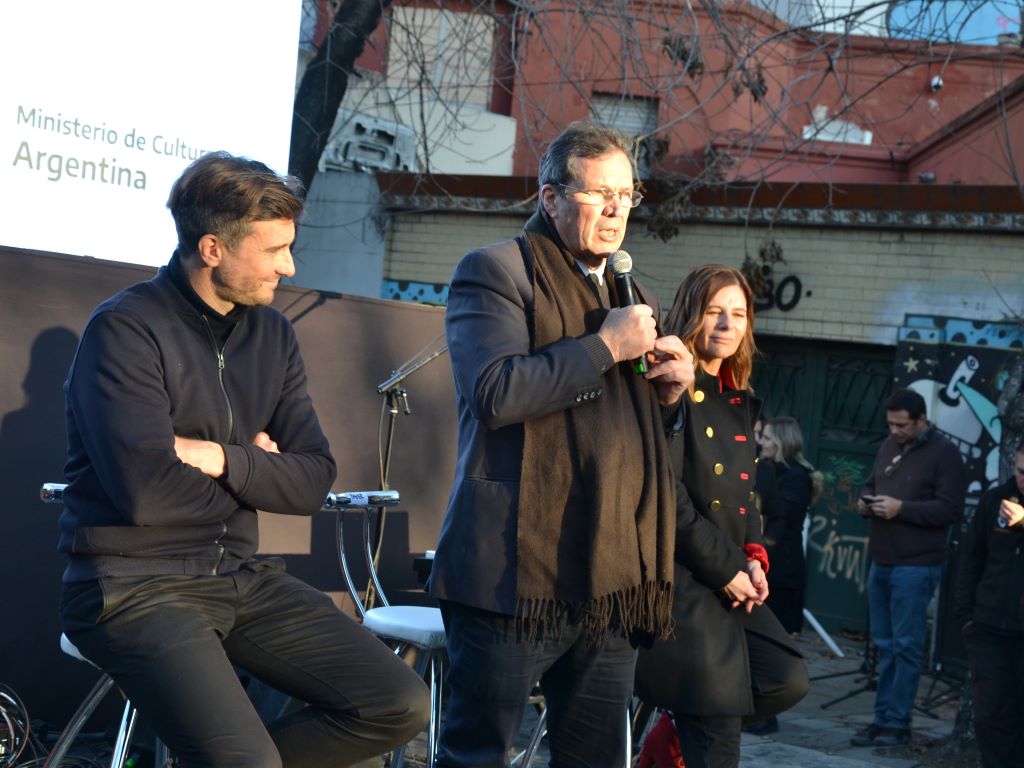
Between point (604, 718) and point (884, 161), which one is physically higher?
point (884, 161)

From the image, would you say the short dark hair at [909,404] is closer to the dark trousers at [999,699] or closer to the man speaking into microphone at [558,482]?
the dark trousers at [999,699]

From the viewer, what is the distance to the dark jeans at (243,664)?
9.09 ft

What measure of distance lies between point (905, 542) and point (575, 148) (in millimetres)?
5337

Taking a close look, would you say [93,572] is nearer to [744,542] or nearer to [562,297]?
[562,297]

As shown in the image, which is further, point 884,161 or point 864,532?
point 884,161

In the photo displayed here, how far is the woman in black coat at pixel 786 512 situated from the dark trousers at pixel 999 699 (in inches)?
59.1

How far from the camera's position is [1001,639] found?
621 cm

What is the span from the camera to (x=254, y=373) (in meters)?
3.18

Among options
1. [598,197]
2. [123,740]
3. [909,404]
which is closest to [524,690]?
[123,740]

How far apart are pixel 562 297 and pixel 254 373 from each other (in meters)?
0.81

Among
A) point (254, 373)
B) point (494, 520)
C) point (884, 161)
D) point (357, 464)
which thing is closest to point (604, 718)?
point (494, 520)

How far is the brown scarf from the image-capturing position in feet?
9.91

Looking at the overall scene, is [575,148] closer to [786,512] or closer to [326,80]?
[786,512]

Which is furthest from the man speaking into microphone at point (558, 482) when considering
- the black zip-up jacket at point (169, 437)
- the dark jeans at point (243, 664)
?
the black zip-up jacket at point (169, 437)
